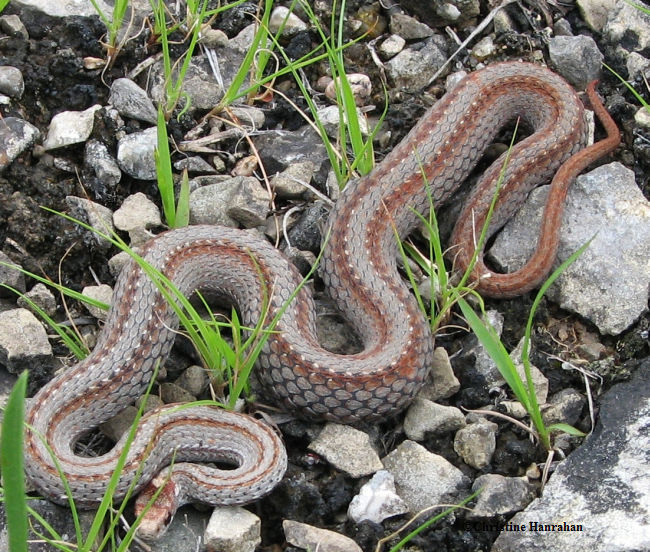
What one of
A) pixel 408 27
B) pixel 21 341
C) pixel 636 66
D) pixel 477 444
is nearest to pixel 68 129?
pixel 21 341

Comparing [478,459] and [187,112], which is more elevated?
[187,112]

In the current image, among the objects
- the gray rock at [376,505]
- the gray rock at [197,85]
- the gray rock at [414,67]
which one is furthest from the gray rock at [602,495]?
the gray rock at [197,85]

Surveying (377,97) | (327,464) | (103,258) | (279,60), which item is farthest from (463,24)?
(327,464)

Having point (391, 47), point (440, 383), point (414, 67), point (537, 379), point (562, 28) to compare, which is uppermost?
point (562, 28)

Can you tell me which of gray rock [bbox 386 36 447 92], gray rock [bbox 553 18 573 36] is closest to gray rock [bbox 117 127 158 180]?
gray rock [bbox 386 36 447 92]

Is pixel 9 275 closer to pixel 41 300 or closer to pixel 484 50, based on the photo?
pixel 41 300

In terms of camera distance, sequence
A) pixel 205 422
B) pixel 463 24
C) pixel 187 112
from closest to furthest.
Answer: pixel 205 422
pixel 187 112
pixel 463 24

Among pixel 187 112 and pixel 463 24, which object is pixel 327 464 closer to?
pixel 187 112
